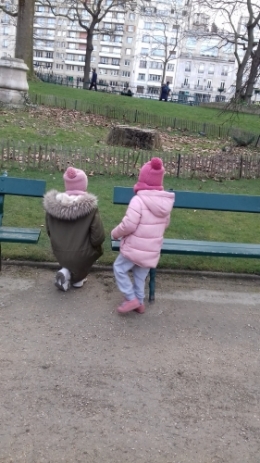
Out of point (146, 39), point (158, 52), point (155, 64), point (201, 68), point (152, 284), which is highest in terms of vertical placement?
point (146, 39)

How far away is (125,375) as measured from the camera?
3.40 m

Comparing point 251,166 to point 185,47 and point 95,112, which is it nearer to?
point 95,112

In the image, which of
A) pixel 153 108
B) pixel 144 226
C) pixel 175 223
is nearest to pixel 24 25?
pixel 153 108

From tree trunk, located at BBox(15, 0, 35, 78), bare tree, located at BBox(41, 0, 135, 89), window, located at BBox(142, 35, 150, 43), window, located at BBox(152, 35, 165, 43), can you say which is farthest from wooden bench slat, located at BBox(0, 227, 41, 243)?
window, located at BBox(142, 35, 150, 43)

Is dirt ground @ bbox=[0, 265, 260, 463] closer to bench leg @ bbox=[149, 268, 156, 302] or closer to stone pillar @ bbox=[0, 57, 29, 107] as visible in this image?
bench leg @ bbox=[149, 268, 156, 302]

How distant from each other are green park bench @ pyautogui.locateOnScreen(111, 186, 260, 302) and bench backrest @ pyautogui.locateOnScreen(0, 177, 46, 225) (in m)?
0.75

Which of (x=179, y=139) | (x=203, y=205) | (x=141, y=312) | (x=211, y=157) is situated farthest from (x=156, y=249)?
(x=179, y=139)

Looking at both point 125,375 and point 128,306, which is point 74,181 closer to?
point 128,306

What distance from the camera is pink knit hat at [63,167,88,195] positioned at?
4.37 m

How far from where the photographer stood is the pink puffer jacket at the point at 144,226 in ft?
13.3

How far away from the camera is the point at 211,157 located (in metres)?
10.1

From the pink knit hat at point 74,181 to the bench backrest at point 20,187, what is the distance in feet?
1.95

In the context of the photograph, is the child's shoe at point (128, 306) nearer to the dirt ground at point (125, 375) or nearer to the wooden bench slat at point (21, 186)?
the dirt ground at point (125, 375)

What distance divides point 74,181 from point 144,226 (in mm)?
778
